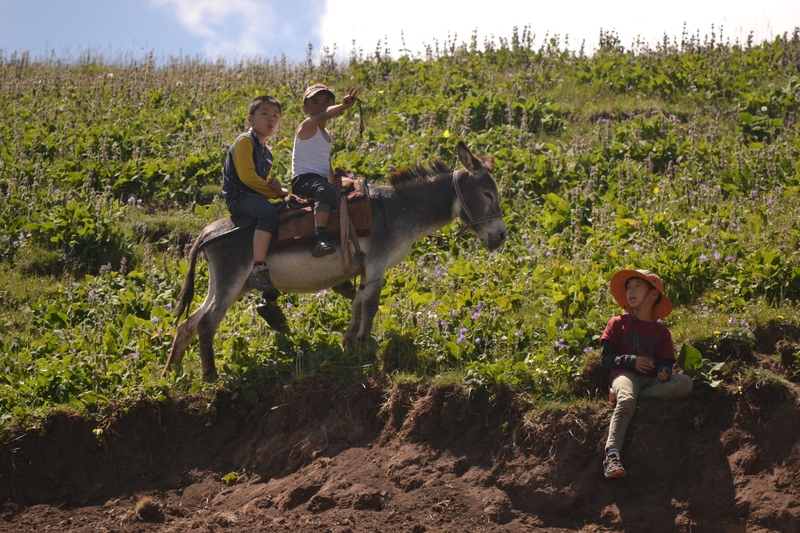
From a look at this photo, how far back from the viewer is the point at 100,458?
7.56 m

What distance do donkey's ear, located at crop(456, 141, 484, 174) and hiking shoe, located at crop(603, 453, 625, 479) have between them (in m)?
3.47

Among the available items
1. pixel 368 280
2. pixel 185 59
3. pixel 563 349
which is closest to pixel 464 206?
pixel 368 280

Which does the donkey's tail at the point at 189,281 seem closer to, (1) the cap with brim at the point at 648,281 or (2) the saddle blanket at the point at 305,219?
(2) the saddle blanket at the point at 305,219

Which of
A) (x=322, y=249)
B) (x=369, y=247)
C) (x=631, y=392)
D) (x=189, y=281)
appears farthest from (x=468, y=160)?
(x=631, y=392)

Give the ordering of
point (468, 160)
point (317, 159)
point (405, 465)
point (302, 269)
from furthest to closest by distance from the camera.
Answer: point (468, 160) → point (317, 159) → point (302, 269) → point (405, 465)

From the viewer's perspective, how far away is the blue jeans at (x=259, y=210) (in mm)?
7711

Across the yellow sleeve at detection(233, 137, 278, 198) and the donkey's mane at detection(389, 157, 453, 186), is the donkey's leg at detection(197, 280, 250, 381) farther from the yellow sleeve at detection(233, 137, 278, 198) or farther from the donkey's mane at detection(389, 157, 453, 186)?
the donkey's mane at detection(389, 157, 453, 186)

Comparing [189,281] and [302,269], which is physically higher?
[302,269]

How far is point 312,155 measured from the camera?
8.02m

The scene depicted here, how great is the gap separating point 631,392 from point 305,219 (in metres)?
3.38

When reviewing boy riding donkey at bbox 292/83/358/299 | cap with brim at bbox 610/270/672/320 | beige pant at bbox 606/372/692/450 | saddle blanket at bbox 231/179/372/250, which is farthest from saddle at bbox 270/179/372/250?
beige pant at bbox 606/372/692/450

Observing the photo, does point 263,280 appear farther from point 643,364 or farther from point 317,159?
point 643,364

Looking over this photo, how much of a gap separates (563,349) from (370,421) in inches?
70.4

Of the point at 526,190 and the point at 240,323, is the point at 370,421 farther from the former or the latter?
the point at 526,190
